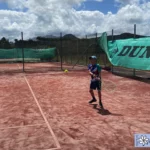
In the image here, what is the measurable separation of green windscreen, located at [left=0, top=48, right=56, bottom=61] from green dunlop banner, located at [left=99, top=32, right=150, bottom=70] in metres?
14.7

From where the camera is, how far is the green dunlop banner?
1249 cm

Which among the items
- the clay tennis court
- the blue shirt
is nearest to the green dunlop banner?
the clay tennis court

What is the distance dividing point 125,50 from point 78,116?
8750 mm

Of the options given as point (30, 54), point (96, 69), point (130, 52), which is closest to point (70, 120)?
point (96, 69)

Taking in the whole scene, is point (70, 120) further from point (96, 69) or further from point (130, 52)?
point (130, 52)

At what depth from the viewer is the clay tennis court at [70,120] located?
462 centimetres

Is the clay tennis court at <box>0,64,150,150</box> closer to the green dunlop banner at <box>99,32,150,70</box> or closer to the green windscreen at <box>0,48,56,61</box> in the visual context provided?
the green dunlop banner at <box>99,32,150,70</box>

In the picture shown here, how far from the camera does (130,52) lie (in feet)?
45.0

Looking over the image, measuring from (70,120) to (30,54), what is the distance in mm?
25050

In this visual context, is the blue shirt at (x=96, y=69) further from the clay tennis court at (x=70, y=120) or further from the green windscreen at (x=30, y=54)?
the green windscreen at (x=30, y=54)

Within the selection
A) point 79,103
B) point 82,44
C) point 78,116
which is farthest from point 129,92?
point 82,44

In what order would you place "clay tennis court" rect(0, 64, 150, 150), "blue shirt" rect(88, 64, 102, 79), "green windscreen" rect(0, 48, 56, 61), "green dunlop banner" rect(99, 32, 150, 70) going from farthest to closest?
"green windscreen" rect(0, 48, 56, 61), "green dunlop banner" rect(99, 32, 150, 70), "blue shirt" rect(88, 64, 102, 79), "clay tennis court" rect(0, 64, 150, 150)

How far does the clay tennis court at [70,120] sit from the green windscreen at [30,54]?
20577mm

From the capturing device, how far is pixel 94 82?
24.2ft
